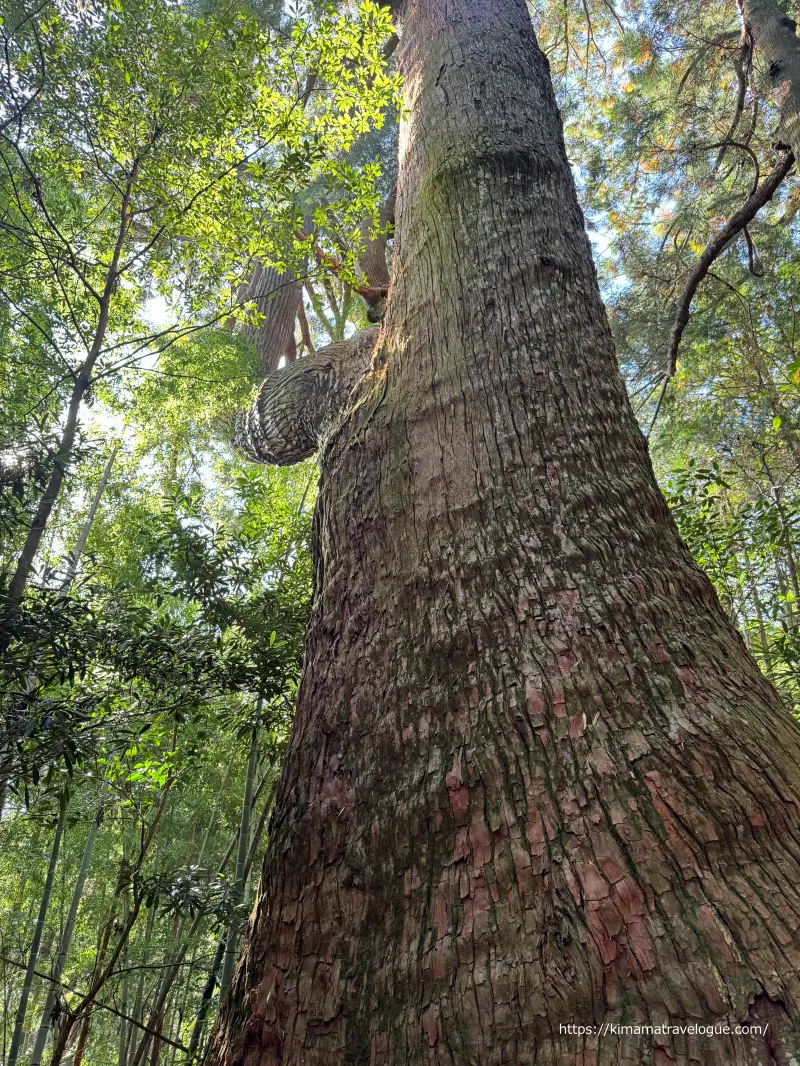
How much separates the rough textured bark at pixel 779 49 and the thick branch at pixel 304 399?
2850 millimetres

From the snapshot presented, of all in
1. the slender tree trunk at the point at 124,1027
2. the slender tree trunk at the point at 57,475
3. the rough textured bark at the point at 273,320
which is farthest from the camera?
the rough textured bark at the point at 273,320

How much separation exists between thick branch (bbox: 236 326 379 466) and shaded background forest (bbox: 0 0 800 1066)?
393 millimetres

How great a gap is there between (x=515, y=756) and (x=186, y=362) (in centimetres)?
405

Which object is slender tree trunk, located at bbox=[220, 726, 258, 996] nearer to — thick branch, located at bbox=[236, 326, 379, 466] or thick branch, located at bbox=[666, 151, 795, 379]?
thick branch, located at bbox=[236, 326, 379, 466]

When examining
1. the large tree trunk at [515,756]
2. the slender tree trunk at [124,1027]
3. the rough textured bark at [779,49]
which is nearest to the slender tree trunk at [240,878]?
the slender tree trunk at [124,1027]

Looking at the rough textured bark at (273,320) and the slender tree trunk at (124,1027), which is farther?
the rough textured bark at (273,320)

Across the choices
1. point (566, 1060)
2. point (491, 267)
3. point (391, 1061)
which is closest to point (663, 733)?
point (566, 1060)

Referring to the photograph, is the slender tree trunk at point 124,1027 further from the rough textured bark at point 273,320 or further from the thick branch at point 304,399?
the rough textured bark at point 273,320

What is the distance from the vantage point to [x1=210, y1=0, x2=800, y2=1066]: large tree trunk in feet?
2.18

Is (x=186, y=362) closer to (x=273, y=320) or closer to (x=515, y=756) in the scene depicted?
(x=273, y=320)

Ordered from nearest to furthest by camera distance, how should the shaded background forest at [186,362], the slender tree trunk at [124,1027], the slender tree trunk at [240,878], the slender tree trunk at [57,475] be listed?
the slender tree trunk at [57,475] < the shaded background forest at [186,362] < the slender tree trunk at [240,878] < the slender tree trunk at [124,1027]

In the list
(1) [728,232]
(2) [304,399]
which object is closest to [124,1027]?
(2) [304,399]

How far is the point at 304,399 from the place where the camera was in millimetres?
2574

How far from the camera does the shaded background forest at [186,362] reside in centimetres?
234
